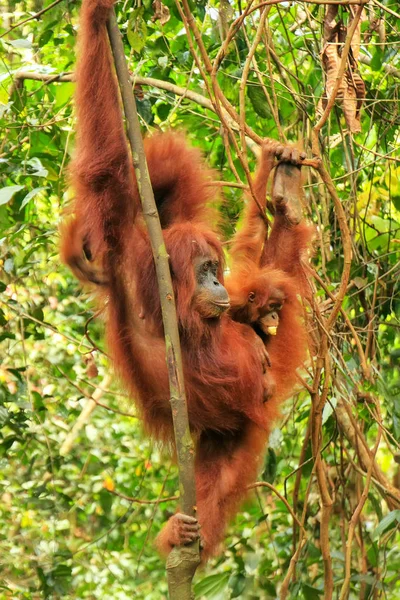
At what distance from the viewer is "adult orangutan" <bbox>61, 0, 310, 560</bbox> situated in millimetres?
2537

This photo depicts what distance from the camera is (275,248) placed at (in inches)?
126

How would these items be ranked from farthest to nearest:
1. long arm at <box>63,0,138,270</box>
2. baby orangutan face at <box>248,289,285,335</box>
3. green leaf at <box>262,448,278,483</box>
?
green leaf at <box>262,448,278,483</box> < baby orangutan face at <box>248,289,285,335</box> < long arm at <box>63,0,138,270</box>

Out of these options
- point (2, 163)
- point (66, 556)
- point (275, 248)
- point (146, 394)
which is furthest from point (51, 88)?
point (66, 556)

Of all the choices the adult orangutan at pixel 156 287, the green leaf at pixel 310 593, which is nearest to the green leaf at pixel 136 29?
the adult orangutan at pixel 156 287

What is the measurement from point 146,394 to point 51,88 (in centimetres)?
202

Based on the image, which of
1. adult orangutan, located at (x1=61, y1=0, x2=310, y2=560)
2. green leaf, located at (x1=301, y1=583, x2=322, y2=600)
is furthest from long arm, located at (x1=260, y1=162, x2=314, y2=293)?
green leaf, located at (x1=301, y1=583, x2=322, y2=600)

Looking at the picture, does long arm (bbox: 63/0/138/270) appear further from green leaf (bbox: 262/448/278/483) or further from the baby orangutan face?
green leaf (bbox: 262/448/278/483)

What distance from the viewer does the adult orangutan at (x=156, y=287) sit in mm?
2537

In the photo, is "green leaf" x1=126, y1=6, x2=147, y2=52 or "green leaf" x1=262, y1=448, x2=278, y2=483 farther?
"green leaf" x1=262, y1=448, x2=278, y2=483

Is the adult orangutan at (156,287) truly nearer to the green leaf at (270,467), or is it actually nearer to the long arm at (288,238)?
the long arm at (288,238)

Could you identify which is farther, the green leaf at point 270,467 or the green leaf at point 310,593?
the green leaf at point 270,467

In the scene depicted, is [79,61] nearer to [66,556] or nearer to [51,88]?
[51,88]

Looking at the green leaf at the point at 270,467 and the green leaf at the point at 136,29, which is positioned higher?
the green leaf at the point at 136,29

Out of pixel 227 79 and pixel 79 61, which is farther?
pixel 227 79
